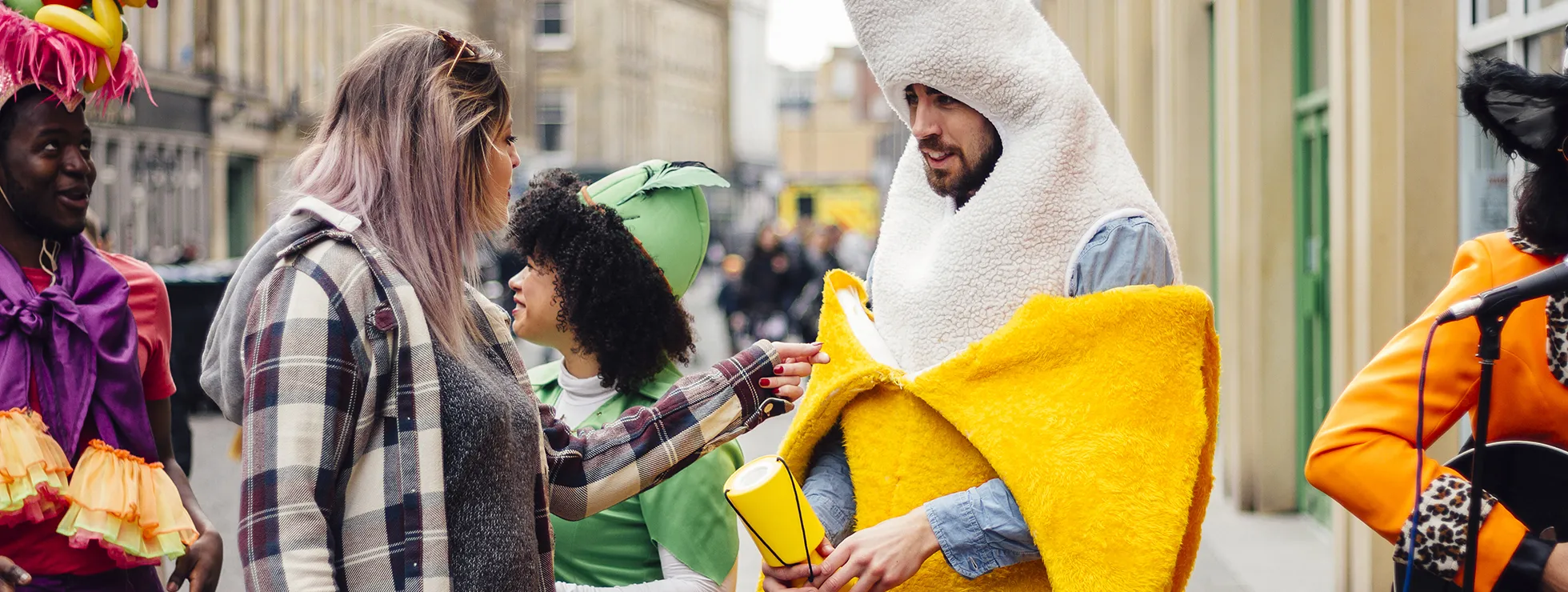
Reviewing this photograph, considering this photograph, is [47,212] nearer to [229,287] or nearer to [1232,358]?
[229,287]

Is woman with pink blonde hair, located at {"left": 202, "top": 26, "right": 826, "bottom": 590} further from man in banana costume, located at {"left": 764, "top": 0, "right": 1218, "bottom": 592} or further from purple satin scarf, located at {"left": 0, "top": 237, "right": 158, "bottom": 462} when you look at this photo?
purple satin scarf, located at {"left": 0, "top": 237, "right": 158, "bottom": 462}

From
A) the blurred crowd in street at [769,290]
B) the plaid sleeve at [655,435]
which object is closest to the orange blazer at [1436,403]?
the plaid sleeve at [655,435]

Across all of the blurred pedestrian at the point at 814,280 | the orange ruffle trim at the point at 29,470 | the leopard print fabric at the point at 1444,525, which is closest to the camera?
the leopard print fabric at the point at 1444,525

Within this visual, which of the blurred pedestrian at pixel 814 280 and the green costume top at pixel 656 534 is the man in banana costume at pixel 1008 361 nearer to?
the green costume top at pixel 656 534

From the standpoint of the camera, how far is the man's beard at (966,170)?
7.98ft

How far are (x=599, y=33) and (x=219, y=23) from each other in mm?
24577

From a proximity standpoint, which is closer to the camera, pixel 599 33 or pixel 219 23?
pixel 219 23

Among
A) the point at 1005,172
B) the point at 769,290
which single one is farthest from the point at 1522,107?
the point at 769,290

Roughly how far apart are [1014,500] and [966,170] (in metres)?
0.56

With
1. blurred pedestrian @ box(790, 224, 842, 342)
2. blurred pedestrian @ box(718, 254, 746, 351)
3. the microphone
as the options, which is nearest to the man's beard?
the microphone

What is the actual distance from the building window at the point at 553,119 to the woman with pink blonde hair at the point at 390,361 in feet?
163

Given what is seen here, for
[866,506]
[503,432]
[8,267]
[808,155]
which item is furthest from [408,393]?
[808,155]

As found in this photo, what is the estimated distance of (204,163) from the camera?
2631 cm

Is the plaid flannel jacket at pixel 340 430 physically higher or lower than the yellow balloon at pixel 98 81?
lower
